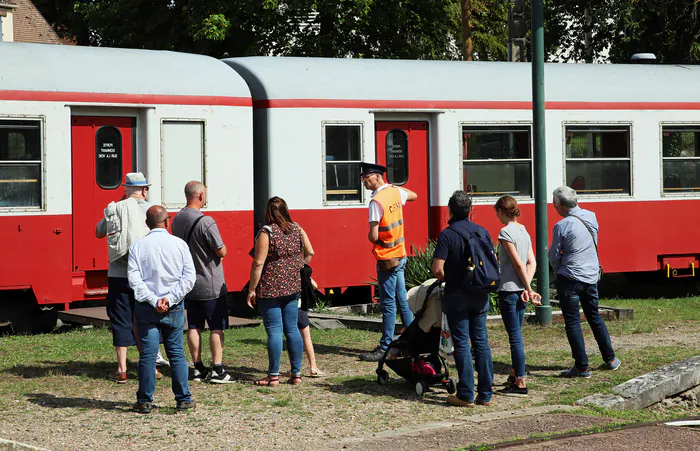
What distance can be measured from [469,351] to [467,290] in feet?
1.61

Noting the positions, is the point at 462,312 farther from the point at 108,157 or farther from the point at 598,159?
the point at 598,159

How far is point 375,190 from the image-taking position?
32.7ft

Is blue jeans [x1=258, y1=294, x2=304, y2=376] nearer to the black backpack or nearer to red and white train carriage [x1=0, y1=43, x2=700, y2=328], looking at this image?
the black backpack

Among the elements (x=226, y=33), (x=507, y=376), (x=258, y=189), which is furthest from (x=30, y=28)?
(x=507, y=376)

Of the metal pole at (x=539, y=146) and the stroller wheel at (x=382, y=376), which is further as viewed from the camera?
the metal pole at (x=539, y=146)

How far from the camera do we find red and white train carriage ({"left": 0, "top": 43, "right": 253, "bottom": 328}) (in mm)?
11781

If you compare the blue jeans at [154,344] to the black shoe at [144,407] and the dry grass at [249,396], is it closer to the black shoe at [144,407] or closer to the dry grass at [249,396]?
the black shoe at [144,407]

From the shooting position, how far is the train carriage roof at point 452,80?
1346 centimetres

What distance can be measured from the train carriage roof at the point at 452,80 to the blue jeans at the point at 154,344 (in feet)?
18.7

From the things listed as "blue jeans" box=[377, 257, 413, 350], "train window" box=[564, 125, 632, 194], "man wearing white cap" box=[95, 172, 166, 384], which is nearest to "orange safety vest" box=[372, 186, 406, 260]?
"blue jeans" box=[377, 257, 413, 350]

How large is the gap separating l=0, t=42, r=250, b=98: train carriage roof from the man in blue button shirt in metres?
5.08

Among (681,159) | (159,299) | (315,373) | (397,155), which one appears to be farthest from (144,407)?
(681,159)

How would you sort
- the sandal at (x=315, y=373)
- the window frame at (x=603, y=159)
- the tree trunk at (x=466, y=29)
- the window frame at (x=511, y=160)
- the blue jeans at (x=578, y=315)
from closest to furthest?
the blue jeans at (x=578, y=315), the sandal at (x=315, y=373), the window frame at (x=511, y=160), the window frame at (x=603, y=159), the tree trunk at (x=466, y=29)

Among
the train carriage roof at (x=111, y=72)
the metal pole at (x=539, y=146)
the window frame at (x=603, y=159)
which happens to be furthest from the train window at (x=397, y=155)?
the window frame at (x=603, y=159)
